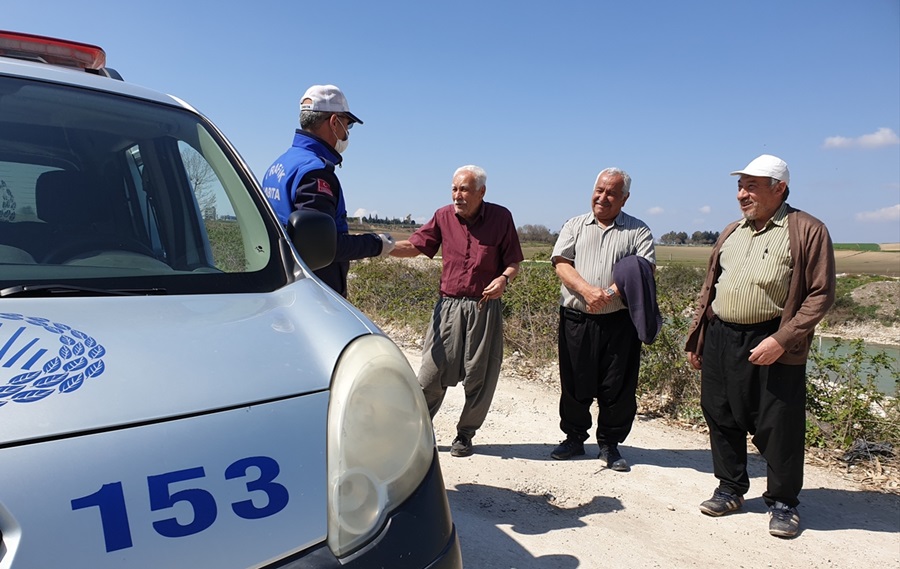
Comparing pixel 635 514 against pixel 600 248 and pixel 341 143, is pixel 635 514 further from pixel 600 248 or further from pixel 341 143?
pixel 341 143

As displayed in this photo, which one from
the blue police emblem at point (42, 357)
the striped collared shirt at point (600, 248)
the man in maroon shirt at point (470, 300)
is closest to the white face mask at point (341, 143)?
the man in maroon shirt at point (470, 300)

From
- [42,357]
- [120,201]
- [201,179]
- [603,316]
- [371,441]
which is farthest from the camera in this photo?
[603,316]

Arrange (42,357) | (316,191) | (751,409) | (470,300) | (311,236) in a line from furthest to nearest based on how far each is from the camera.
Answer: (470,300) → (751,409) → (316,191) → (311,236) → (42,357)

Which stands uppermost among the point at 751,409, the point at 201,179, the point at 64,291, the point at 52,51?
the point at 52,51

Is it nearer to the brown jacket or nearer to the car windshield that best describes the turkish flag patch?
the car windshield

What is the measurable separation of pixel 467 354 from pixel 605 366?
99 cm

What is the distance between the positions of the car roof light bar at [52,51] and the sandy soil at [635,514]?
285cm

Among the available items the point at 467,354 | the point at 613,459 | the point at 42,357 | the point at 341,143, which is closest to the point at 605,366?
the point at 613,459

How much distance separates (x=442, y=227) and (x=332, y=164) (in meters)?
1.40

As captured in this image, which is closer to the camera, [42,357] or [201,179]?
[42,357]

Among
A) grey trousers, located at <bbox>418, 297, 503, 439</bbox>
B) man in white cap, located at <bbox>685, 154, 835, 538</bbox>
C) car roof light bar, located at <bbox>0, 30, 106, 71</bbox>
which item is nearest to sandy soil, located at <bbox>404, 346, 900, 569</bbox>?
man in white cap, located at <bbox>685, 154, 835, 538</bbox>

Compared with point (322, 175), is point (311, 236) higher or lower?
lower

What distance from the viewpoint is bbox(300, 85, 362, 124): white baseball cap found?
356cm

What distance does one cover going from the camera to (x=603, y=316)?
4430 mm
